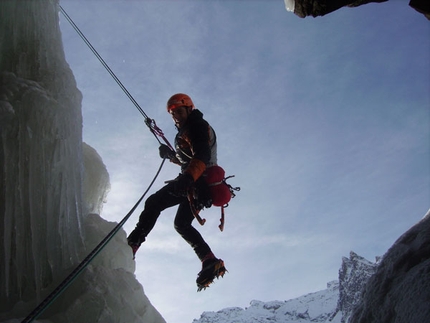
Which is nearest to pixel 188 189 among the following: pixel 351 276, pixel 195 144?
pixel 195 144

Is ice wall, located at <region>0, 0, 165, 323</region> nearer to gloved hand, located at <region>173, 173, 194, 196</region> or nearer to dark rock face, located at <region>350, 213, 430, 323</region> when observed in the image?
gloved hand, located at <region>173, 173, 194, 196</region>

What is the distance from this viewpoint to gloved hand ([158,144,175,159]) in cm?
519

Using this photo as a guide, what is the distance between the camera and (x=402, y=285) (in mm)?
2988

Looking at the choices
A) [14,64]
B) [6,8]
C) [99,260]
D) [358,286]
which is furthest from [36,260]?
[358,286]

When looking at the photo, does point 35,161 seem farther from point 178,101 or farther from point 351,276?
point 351,276

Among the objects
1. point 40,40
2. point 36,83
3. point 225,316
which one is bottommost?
point 36,83

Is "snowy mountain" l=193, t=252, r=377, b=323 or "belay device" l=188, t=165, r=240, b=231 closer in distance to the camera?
"belay device" l=188, t=165, r=240, b=231

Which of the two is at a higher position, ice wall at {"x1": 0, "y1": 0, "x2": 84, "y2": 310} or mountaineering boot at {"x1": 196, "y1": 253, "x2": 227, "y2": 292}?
ice wall at {"x1": 0, "y1": 0, "x2": 84, "y2": 310}

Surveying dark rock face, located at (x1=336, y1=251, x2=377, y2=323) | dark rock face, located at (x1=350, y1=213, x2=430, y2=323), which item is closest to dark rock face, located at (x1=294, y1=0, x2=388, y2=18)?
dark rock face, located at (x1=350, y1=213, x2=430, y2=323)

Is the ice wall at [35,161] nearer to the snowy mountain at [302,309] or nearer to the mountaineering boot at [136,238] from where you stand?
the mountaineering boot at [136,238]

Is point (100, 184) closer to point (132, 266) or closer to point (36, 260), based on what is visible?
point (132, 266)

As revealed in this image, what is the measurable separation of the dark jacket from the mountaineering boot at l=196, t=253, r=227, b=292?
3.67 feet

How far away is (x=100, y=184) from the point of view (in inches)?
426

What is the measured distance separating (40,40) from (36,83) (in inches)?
58.3
